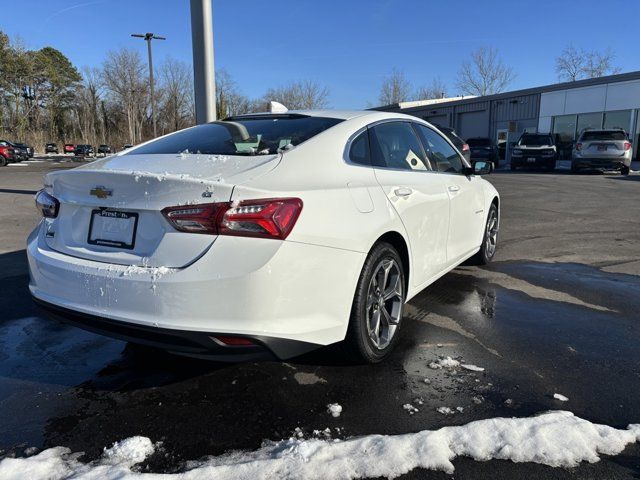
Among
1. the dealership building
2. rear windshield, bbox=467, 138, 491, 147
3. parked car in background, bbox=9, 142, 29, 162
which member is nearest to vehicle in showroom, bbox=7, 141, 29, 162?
parked car in background, bbox=9, 142, 29, 162

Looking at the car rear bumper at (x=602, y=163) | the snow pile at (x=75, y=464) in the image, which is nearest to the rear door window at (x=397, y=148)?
the snow pile at (x=75, y=464)

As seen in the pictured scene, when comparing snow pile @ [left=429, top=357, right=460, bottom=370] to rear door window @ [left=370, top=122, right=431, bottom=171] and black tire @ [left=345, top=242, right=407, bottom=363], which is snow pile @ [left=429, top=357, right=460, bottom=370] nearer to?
black tire @ [left=345, top=242, right=407, bottom=363]

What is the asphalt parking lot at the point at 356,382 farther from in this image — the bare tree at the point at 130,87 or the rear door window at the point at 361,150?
the bare tree at the point at 130,87

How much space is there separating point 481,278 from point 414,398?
285 centimetres

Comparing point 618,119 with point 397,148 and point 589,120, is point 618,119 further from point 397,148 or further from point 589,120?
point 397,148

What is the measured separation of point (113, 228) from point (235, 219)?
71cm

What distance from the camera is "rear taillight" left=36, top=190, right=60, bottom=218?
118 inches

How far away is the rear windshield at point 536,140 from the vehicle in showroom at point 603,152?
97.9 inches

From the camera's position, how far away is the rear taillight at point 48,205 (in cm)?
299

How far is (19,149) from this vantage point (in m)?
40.2

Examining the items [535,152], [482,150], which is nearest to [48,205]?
[535,152]

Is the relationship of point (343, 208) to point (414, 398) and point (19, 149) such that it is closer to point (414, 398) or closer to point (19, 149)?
point (414, 398)

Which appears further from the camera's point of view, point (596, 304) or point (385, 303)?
point (596, 304)

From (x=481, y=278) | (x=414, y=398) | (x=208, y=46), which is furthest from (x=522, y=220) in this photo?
(x=414, y=398)
